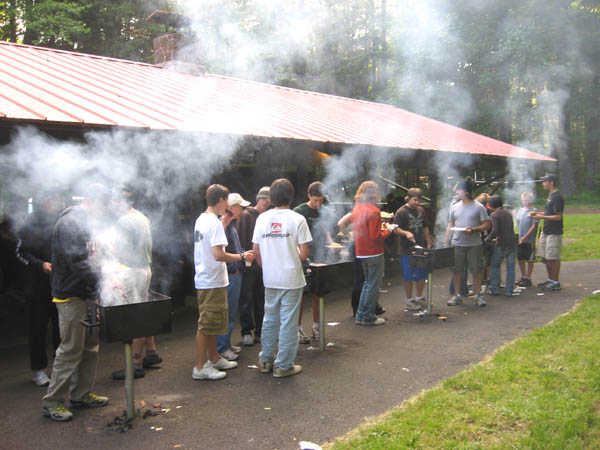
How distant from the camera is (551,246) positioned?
8211 millimetres

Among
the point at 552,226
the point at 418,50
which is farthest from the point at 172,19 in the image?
the point at 418,50

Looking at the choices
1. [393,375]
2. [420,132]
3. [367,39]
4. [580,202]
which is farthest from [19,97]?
[580,202]

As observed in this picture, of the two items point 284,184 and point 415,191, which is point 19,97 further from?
point 415,191

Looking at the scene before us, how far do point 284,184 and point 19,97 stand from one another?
132 inches

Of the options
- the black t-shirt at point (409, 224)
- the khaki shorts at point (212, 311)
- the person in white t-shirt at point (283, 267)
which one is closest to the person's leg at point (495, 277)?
the black t-shirt at point (409, 224)

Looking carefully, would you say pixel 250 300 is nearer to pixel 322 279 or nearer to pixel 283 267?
pixel 322 279

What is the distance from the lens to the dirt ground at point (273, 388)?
11.8ft

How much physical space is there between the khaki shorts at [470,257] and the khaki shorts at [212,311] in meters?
4.25

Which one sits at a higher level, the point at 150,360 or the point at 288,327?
the point at 288,327

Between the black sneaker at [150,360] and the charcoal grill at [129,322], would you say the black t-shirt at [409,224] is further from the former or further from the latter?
the charcoal grill at [129,322]

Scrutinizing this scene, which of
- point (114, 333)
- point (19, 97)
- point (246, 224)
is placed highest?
point (19, 97)

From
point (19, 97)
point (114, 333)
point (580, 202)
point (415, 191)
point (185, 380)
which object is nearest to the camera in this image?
point (114, 333)

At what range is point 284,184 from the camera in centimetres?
471

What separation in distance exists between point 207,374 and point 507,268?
5514 millimetres
